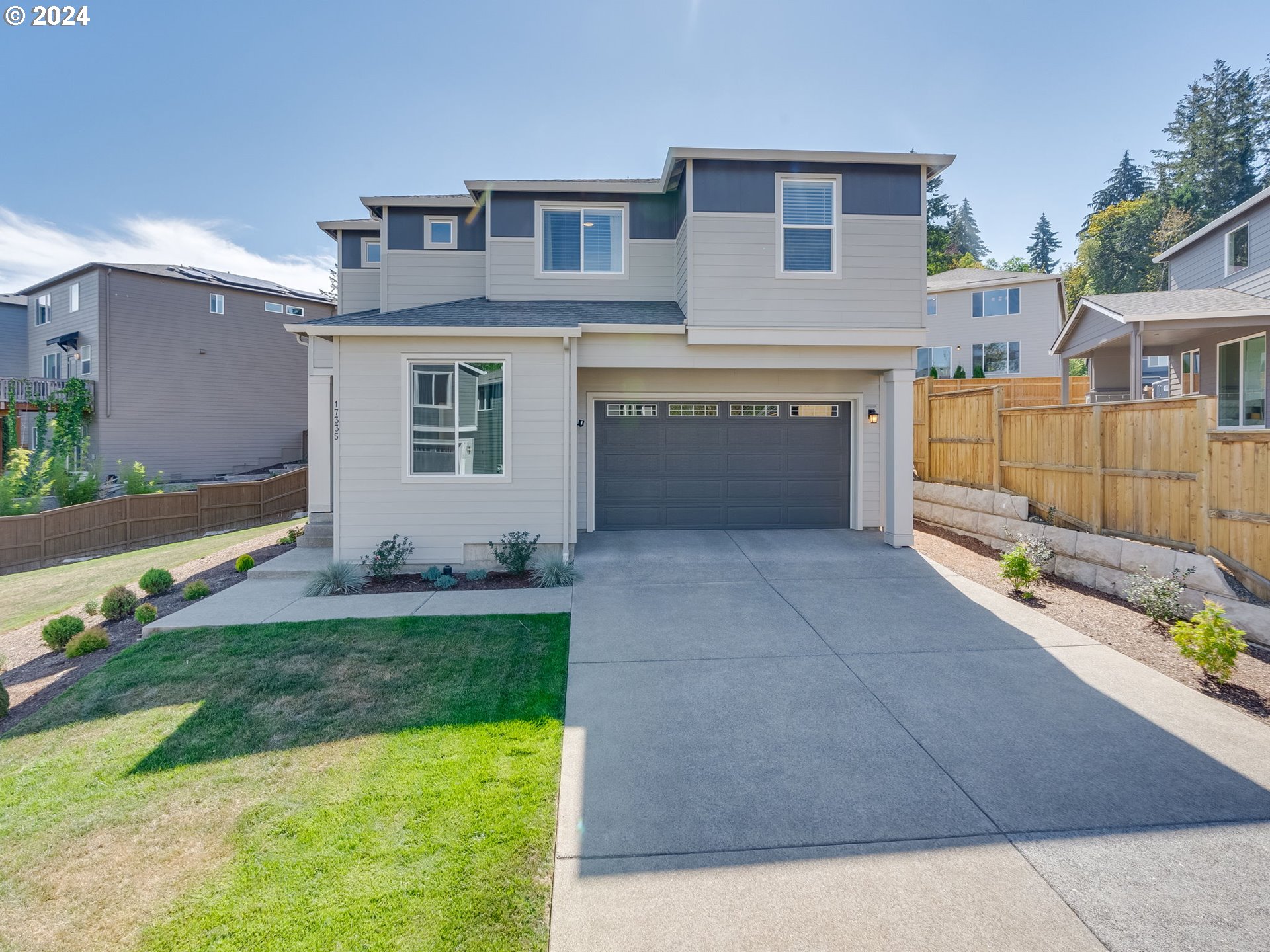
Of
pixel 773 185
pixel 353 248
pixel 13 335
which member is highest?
pixel 13 335

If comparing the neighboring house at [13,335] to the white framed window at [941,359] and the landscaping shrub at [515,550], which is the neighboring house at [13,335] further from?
the white framed window at [941,359]

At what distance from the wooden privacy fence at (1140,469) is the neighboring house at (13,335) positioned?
33097mm

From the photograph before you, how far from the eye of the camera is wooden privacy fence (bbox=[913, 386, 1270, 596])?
5516mm

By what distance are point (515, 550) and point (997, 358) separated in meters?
22.6

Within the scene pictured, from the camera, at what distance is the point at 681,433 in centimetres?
1025

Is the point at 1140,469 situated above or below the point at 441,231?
below

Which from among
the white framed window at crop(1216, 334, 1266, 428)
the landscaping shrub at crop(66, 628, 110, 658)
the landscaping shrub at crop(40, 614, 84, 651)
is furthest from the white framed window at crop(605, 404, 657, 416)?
the white framed window at crop(1216, 334, 1266, 428)

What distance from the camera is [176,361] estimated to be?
66.9 ft

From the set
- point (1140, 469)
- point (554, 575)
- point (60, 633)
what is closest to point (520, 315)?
point (554, 575)

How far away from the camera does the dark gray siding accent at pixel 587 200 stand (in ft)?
32.0

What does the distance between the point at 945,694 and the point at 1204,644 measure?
2.12 metres

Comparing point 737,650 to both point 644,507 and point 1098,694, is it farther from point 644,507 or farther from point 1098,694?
point 644,507

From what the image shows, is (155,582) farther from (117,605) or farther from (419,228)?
(419,228)

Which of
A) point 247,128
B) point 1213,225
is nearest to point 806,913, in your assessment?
point 247,128
